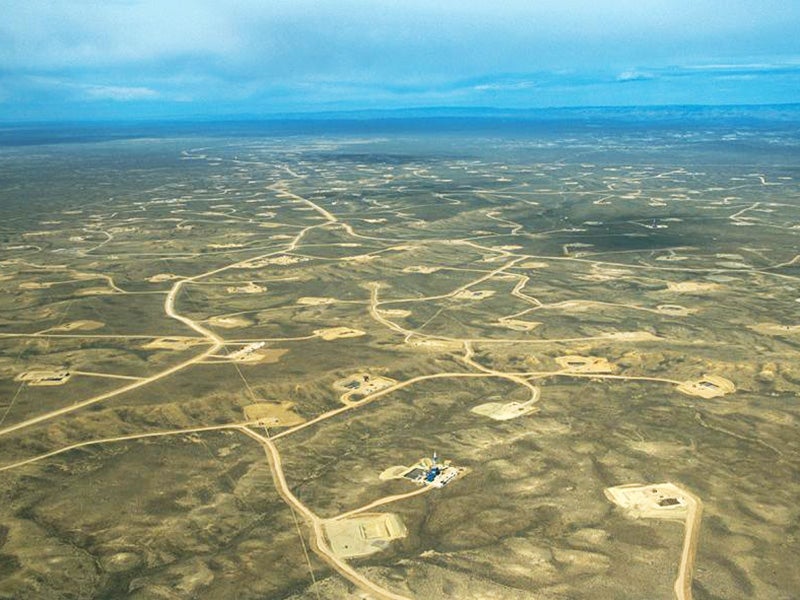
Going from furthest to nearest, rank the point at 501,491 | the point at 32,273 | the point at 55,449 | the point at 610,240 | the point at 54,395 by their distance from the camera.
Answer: the point at 610,240 → the point at 32,273 → the point at 54,395 → the point at 55,449 → the point at 501,491

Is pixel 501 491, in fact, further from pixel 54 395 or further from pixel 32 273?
pixel 32 273

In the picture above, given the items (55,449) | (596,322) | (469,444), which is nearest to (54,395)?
A: (55,449)

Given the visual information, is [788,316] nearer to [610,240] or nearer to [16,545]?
[610,240]

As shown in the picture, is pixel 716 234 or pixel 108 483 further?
pixel 716 234

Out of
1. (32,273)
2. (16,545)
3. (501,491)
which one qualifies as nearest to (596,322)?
(501,491)

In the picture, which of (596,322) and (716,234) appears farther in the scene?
(716,234)

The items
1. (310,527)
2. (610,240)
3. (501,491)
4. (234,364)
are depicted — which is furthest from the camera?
(610,240)
